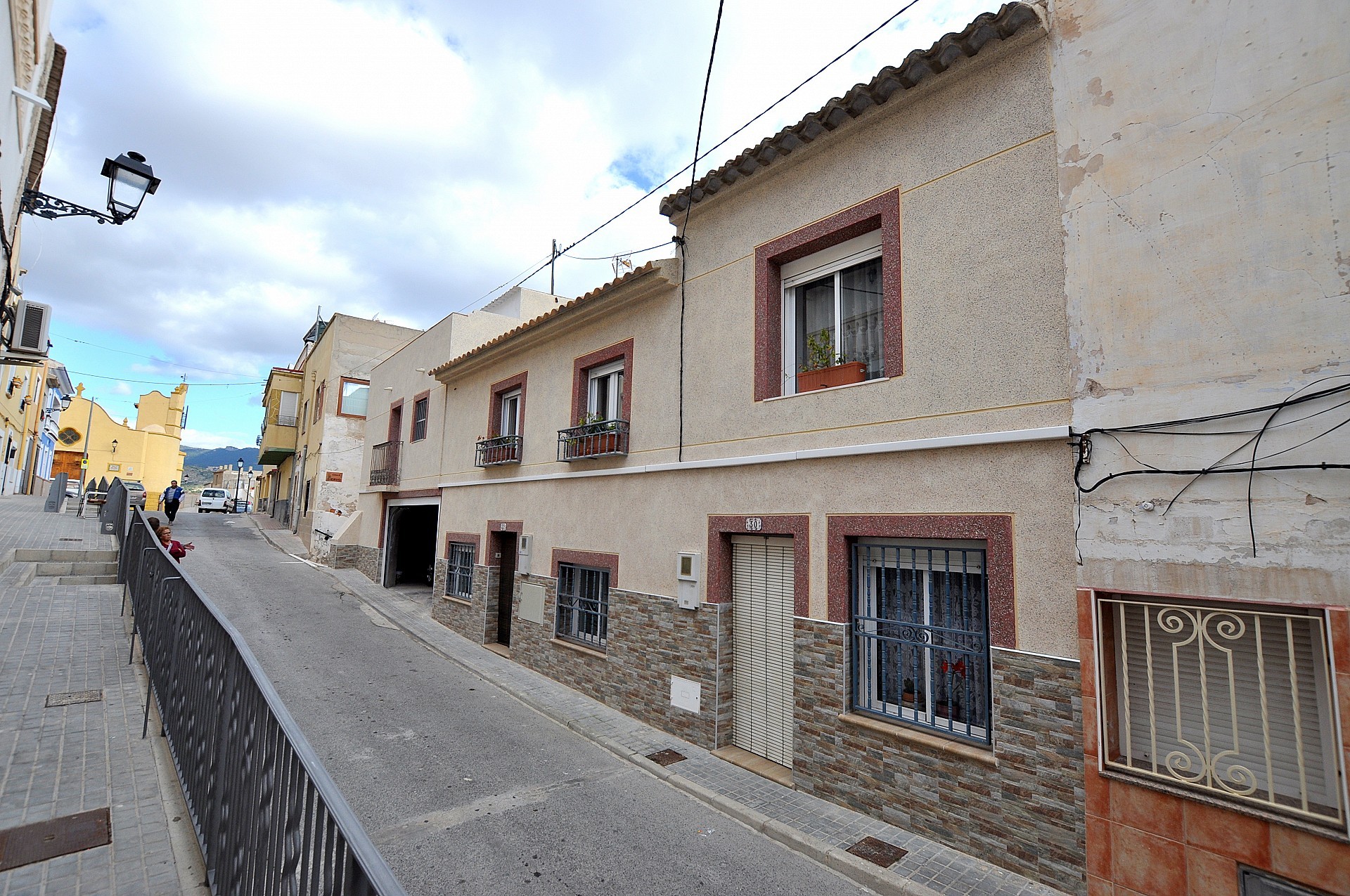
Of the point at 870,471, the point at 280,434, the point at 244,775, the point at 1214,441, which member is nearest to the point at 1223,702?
the point at 1214,441

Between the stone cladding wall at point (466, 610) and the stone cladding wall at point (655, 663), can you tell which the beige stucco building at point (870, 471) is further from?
the stone cladding wall at point (466, 610)

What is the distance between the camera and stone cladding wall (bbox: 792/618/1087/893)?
175 inches

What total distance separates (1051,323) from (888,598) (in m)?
2.69

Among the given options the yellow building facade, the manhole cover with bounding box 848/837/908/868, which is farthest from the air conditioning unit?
the yellow building facade

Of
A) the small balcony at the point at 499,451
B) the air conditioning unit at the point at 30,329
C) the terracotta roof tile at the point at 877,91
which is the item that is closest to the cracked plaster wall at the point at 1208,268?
the terracotta roof tile at the point at 877,91

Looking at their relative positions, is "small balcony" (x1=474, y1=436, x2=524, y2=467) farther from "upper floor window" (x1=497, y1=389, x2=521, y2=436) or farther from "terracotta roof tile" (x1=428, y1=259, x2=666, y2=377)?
"terracotta roof tile" (x1=428, y1=259, x2=666, y2=377)

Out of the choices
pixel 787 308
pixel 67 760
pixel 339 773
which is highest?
pixel 787 308

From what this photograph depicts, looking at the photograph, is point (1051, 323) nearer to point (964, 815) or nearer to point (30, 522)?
point (964, 815)

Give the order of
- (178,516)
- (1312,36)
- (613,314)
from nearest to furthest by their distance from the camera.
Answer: (1312,36), (613,314), (178,516)

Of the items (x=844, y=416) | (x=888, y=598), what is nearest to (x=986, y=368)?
(x=844, y=416)

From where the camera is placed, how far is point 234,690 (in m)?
3.08

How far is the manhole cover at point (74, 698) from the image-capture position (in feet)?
18.2

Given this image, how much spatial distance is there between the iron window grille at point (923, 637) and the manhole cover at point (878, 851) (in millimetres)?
964

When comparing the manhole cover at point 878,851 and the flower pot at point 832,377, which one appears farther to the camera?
the flower pot at point 832,377
